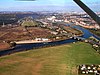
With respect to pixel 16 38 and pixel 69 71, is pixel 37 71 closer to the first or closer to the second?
pixel 69 71

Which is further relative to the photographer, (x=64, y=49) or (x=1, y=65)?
(x=64, y=49)

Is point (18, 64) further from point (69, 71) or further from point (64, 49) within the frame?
point (64, 49)

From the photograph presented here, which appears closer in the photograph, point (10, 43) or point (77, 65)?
point (77, 65)

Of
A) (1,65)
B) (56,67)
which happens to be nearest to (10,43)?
(1,65)

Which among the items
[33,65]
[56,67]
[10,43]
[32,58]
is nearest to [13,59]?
[32,58]

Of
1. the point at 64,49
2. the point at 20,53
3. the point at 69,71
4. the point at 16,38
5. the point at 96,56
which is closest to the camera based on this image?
the point at 69,71

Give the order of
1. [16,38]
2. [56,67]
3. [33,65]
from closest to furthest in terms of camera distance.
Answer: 1. [56,67]
2. [33,65]
3. [16,38]

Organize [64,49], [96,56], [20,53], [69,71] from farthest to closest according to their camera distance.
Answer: [64,49] < [20,53] < [96,56] < [69,71]

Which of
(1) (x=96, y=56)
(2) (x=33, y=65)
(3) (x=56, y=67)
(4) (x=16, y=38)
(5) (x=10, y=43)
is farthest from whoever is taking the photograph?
(4) (x=16, y=38)
